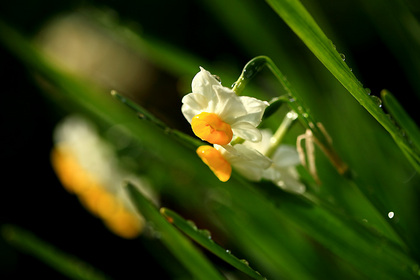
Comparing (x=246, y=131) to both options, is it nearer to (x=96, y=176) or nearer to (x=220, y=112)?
(x=220, y=112)

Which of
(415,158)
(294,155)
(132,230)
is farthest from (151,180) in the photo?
(415,158)

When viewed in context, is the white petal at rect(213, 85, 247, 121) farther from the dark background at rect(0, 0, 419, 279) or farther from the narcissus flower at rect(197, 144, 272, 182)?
the dark background at rect(0, 0, 419, 279)

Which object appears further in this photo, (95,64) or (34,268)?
(95,64)

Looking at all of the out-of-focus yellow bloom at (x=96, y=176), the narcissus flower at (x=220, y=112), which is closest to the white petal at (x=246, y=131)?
the narcissus flower at (x=220, y=112)

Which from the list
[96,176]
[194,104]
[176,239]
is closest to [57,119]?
[96,176]

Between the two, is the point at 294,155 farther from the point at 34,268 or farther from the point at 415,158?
the point at 34,268

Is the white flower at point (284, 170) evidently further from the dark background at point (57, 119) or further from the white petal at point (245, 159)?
the dark background at point (57, 119)
